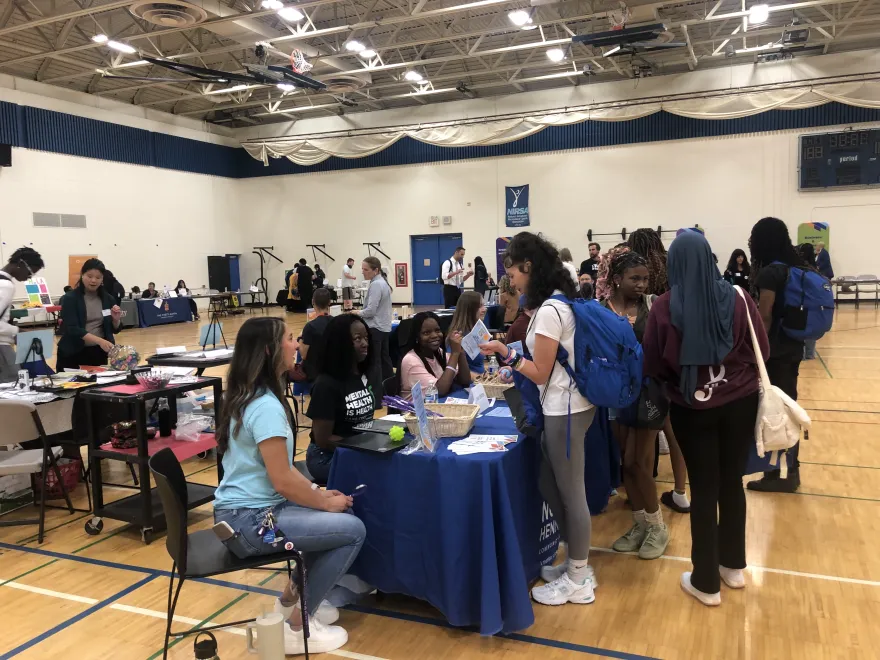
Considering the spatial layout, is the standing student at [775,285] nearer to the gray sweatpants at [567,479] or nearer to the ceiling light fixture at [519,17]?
the gray sweatpants at [567,479]

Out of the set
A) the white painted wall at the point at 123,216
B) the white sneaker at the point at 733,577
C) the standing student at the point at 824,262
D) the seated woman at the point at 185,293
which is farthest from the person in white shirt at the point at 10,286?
the standing student at the point at 824,262

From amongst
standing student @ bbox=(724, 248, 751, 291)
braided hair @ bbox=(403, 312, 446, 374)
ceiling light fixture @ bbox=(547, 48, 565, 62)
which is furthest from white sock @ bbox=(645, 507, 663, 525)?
ceiling light fixture @ bbox=(547, 48, 565, 62)

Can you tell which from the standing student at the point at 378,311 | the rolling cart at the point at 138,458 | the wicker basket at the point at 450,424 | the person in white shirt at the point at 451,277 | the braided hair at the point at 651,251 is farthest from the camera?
the person in white shirt at the point at 451,277

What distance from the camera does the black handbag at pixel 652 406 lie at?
2740 millimetres

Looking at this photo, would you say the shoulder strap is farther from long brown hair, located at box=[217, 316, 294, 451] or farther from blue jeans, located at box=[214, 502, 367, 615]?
long brown hair, located at box=[217, 316, 294, 451]

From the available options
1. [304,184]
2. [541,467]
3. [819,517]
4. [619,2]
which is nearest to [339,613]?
[541,467]

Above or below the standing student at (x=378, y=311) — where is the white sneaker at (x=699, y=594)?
below

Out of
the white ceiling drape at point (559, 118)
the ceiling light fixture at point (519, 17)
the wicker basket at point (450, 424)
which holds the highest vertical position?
the ceiling light fixture at point (519, 17)

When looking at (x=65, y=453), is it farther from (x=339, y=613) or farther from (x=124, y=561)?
(x=339, y=613)

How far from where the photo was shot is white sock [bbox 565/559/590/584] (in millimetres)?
2688

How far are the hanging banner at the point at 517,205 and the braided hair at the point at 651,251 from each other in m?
13.3

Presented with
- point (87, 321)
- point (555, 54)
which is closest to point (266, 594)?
point (87, 321)

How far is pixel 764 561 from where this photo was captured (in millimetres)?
3033

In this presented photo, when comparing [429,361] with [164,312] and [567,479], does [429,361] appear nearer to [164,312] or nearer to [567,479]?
[567,479]
